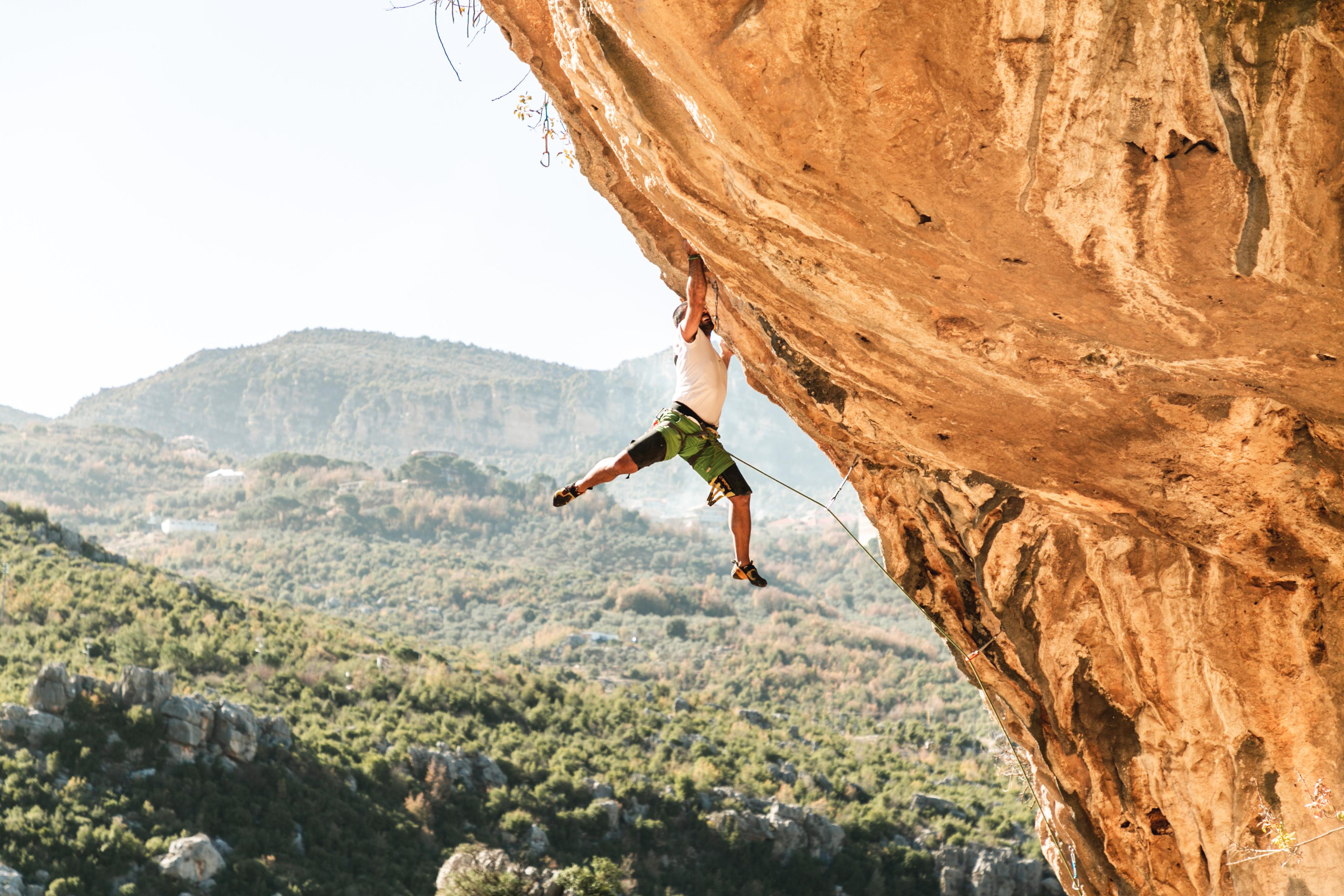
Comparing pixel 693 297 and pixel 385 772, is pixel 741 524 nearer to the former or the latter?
pixel 693 297

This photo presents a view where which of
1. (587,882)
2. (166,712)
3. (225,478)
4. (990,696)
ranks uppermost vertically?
(225,478)

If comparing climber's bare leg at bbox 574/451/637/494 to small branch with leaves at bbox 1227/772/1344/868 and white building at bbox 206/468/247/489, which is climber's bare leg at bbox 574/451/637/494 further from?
white building at bbox 206/468/247/489

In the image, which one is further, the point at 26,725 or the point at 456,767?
the point at 456,767

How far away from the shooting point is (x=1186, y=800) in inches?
218

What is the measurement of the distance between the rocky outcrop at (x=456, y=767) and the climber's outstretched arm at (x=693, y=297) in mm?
18382

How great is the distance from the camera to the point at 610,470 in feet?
19.2

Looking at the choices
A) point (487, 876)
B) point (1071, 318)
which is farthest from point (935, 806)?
point (1071, 318)

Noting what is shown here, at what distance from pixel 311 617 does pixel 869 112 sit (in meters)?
35.5

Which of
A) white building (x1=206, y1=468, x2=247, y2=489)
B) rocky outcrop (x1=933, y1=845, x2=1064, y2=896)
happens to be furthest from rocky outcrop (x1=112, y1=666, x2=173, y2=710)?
white building (x1=206, y1=468, x2=247, y2=489)

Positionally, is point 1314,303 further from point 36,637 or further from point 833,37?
point 36,637

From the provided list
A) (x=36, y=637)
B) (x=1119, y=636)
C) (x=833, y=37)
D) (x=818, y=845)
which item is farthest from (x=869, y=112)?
(x=36, y=637)

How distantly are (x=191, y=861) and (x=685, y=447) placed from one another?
44.3 ft

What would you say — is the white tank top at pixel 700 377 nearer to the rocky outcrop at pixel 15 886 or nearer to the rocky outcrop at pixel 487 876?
the rocky outcrop at pixel 487 876

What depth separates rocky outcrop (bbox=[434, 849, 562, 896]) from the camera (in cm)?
1575
